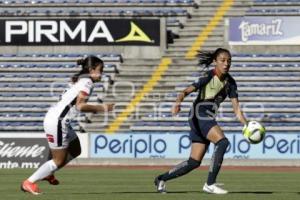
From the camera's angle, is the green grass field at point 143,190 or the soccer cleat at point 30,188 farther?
the soccer cleat at point 30,188

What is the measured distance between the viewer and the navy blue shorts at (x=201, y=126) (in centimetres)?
1359

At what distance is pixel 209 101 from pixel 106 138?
17219 millimetres

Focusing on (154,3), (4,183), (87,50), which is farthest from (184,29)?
(4,183)

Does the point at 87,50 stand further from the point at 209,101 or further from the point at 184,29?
the point at 209,101

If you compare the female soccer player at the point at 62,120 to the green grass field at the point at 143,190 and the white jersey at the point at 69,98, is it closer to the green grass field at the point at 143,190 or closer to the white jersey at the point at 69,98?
the white jersey at the point at 69,98

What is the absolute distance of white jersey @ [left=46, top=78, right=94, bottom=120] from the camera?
42.5ft

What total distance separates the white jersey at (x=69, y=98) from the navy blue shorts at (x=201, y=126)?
5.42 feet

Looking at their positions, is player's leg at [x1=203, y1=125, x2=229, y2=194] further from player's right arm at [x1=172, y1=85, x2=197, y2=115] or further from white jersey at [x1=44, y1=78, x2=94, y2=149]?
white jersey at [x1=44, y1=78, x2=94, y2=149]

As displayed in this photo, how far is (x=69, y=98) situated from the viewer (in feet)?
42.8

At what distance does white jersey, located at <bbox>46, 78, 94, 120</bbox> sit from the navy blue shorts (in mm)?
1653

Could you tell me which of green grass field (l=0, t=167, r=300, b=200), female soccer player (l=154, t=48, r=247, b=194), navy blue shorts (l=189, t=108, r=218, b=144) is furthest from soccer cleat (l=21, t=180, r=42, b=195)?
navy blue shorts (l=189, t=108, r=218, b=144)

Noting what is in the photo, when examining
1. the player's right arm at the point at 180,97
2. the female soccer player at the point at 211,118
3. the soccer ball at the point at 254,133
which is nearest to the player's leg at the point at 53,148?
the player's right arm at the point at 180,97

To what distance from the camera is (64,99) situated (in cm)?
1309

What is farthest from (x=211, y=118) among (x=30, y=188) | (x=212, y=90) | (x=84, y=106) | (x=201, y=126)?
(x=30, y=188)
